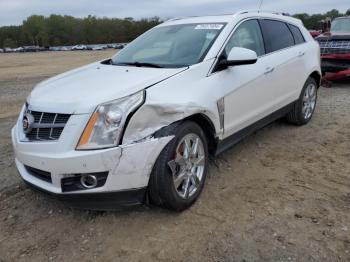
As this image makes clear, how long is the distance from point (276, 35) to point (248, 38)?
803 mm

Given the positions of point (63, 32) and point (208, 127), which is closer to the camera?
point (208, 127)

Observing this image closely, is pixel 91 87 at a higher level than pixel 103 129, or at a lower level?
higher

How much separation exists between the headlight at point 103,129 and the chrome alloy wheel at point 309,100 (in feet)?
12.6

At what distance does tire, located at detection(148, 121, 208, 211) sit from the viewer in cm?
332

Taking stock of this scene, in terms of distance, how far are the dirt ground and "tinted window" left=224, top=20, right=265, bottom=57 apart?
1353 mm

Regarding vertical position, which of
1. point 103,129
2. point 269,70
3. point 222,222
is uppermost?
point 269,70

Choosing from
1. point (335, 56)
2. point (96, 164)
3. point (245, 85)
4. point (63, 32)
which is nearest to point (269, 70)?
point (245, 85)

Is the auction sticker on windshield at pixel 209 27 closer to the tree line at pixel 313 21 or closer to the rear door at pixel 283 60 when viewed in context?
the rear door at pixel 283 60

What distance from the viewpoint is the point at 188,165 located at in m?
3.68

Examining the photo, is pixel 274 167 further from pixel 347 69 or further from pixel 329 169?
pixel 347 69

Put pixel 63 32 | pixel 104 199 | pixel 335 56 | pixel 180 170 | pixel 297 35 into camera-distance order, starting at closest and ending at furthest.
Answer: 1. pixel 104 199
2. pixel 180 170
3. pixel 297 35
4. pixel 335 56
5. pixel 63 32

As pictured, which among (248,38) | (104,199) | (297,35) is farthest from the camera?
(297,35)

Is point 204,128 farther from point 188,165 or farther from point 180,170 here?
point 180,170

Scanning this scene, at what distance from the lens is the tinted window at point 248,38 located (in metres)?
4.41
